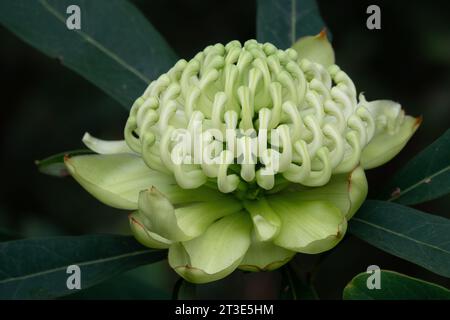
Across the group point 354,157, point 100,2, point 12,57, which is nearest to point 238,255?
point 354,157

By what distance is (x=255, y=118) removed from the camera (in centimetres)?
247

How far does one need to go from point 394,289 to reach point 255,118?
2.46 ft

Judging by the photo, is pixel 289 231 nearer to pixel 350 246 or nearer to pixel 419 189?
pixel 419 189

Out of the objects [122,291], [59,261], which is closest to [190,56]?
[122,291]

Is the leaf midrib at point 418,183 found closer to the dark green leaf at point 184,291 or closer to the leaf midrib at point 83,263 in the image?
the dark green leaf at point 184,291

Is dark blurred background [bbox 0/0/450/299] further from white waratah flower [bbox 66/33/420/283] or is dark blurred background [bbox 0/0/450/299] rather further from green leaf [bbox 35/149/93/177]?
white waratah flower [bbox 66/33/420/283]

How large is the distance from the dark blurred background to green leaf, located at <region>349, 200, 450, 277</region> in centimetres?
241

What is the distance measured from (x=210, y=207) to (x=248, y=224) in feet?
0.45

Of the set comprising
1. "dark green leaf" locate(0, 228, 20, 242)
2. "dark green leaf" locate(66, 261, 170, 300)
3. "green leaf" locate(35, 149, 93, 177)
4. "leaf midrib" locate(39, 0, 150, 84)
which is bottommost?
"dark green leaf" locate(66, 261, 170, 300)

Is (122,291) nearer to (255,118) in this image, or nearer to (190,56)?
(255,118)

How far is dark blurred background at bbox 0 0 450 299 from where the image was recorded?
4.92 m

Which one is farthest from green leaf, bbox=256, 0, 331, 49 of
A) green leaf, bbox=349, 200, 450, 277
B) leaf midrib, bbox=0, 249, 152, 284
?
leaf midrib, bbox=0, 249, 152, 284
